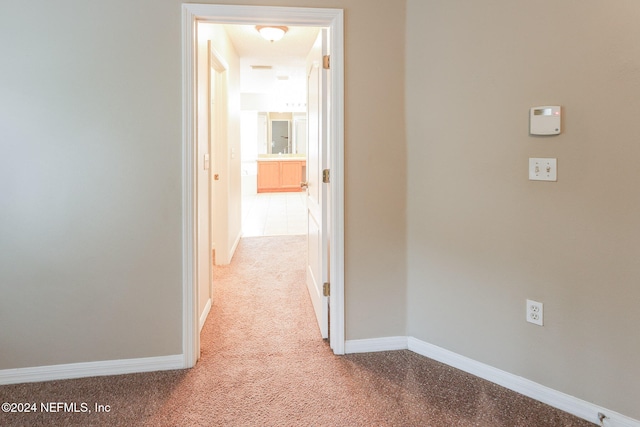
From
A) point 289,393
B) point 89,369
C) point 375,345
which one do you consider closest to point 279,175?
point 375,345

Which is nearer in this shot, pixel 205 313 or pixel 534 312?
pixel 534 312

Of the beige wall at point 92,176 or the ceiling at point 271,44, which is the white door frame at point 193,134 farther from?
the ceiling at point 271,44

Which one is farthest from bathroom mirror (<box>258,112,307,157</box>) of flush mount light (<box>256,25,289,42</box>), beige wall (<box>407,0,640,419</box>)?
beige wall (<box>407,0,640,419</box>)

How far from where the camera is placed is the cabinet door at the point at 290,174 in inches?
421

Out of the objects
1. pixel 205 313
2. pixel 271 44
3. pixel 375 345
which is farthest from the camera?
pixel 271 44

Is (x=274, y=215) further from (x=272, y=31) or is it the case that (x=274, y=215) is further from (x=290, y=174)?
(x=272, y=31)

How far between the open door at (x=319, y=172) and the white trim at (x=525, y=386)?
26.1 inches

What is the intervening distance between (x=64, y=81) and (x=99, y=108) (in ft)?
0.71

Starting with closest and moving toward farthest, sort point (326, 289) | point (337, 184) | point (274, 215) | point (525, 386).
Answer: point (525, 386) < point (337, 184) < point (326, 289) < point (274, 215)

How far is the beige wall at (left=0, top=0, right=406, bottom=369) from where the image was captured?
74.7 inches

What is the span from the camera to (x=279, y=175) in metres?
10.7

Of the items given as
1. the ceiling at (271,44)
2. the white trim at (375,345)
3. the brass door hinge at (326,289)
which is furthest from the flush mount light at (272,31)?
the white trim at (375,345)

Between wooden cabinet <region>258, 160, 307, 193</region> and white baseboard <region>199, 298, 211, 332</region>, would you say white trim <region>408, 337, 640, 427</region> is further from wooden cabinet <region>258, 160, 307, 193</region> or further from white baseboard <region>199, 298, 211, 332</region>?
wooden cabinet <region>258, 160, 307, 193</region>

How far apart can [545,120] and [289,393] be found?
1.83 meters
